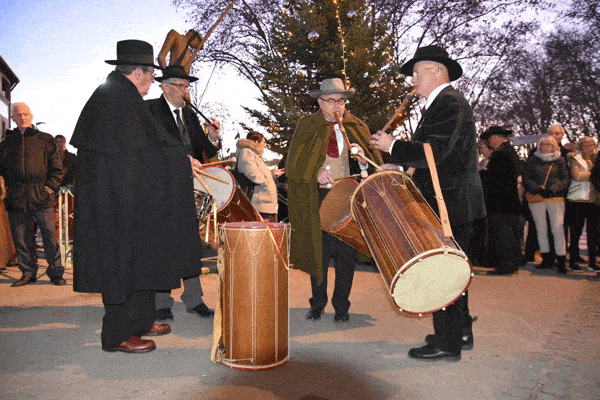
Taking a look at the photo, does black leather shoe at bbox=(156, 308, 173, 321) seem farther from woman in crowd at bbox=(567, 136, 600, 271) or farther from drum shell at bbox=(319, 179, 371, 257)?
woman in crowd at bbox=(567, 136, 600, 271)

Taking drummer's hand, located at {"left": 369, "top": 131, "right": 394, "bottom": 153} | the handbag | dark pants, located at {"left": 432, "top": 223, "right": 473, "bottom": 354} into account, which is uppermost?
drummer's hand, located at {"left": 369, "top": 131, "right": 394, "bottom": 153}

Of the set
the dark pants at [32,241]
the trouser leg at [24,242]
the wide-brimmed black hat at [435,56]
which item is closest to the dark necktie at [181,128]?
the wide-brimmed black hat at [435,56]

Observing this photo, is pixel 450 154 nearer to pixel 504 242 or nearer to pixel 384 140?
pixel 384 140

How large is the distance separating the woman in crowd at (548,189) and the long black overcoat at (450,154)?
453cm

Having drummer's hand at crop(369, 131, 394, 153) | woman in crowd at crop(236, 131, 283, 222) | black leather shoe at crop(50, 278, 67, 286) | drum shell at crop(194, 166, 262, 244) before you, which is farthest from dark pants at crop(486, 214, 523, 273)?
black leather shoe at crop(50, 278, 67, 286)

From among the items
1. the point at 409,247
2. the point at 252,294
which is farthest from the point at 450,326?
the point at 252,294

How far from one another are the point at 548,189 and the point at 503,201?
71cm

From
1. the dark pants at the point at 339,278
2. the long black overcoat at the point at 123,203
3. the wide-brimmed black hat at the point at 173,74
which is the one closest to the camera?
the long black overcoat at the point at 123,203

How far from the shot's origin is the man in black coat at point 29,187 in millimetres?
6930

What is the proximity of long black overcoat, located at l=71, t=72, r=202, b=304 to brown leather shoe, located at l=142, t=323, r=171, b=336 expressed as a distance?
836 millimetres

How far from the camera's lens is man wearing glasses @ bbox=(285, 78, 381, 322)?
4.92 metres

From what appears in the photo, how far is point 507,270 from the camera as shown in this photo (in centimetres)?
771

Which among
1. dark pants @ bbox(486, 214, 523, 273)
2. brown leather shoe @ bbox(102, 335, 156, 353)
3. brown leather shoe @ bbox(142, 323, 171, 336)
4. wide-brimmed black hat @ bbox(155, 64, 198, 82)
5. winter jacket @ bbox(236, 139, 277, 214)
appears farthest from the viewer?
winter jacket @ bbox(236, 139, 277, 214)

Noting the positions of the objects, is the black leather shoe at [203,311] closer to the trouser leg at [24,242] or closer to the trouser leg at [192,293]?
the trouser leg at [192,293]
